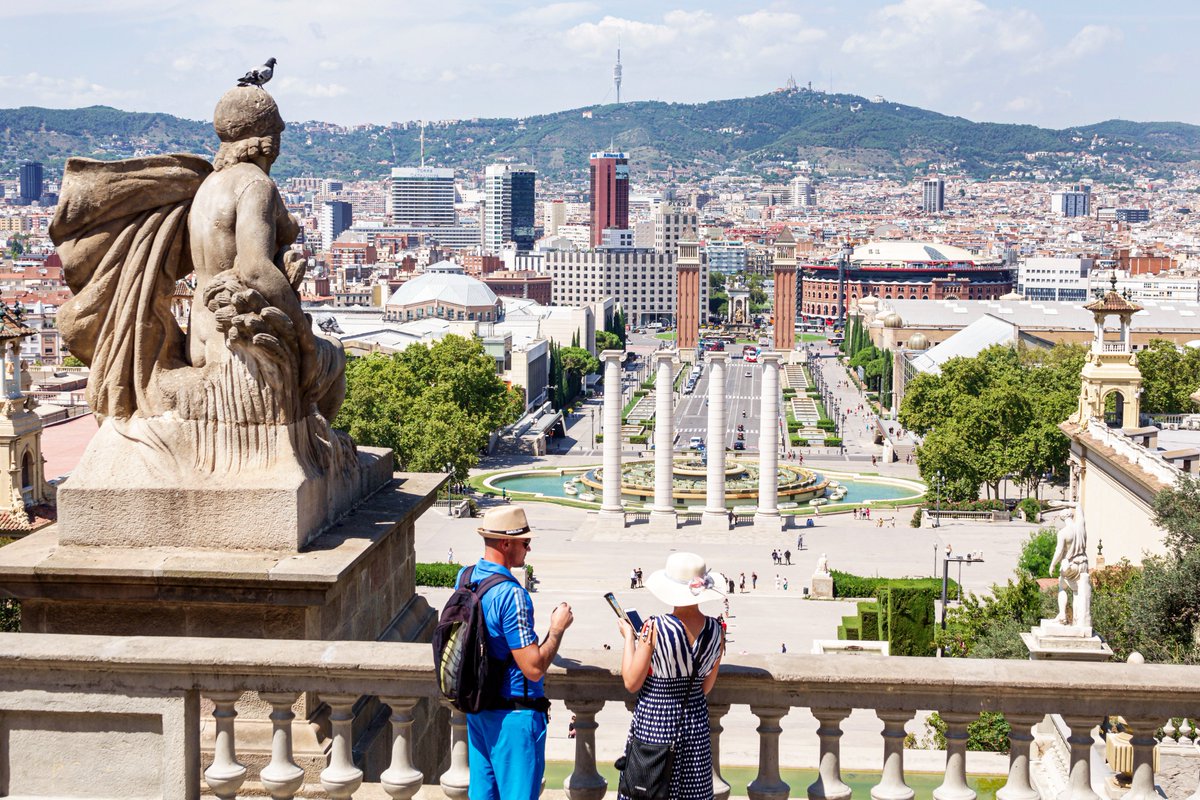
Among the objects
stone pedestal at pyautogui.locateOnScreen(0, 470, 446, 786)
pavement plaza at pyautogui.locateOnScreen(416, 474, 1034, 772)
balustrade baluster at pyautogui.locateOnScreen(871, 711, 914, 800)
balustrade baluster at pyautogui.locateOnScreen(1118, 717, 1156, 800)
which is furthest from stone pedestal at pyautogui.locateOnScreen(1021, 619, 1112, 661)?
balustrade baluster at pyautogui.locateOnScreen(871, 711, 914, 800)

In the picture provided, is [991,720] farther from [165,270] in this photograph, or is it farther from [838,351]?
[838,351]

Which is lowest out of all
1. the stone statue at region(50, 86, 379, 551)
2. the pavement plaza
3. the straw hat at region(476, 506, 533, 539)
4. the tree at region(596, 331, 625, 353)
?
the pavement plaza

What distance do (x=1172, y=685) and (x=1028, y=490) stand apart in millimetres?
65112

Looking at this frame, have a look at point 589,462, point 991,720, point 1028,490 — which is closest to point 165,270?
point 991,720

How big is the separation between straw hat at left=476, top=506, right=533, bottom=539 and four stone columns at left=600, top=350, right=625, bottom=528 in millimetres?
54138

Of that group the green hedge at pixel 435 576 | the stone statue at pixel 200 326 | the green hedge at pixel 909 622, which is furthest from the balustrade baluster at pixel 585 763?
the green hedge at pixel 435 576

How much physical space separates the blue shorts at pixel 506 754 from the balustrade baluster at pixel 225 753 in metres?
1.34

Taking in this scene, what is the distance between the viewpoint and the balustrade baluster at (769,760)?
7758 millimetres

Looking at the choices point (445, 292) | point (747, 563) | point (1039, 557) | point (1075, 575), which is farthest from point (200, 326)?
point (445, 292)

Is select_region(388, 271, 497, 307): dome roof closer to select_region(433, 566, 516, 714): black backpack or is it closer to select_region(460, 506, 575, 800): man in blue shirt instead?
select_region(460, 506, 575, 800): man in blue shirt

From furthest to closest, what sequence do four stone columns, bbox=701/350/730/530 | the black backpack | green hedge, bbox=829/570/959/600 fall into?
four stone columns, bbox=701/350/730/530
green hedge, bbox=829/570/959/600
the black backpack

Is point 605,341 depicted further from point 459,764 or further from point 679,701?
point 679,701

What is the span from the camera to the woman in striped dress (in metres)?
7.31

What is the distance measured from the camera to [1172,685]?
7.53 m
